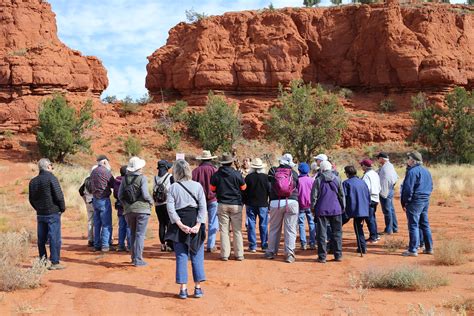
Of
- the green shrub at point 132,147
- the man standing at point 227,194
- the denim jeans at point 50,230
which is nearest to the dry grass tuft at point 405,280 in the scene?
the man standing at point 227,194

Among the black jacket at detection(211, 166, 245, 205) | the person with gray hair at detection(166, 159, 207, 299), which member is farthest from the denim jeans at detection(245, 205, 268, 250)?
the person with gray hair at detection(166, 159, 207, 299)

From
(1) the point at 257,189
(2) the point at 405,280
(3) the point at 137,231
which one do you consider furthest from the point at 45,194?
(2) the point at 405,280

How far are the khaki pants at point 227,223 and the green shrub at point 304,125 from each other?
75.1 ft

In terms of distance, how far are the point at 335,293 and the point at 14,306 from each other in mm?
4357

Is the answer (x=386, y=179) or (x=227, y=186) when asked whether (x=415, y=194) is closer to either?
(x=386, y=179)

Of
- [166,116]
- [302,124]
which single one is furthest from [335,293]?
[166,116]

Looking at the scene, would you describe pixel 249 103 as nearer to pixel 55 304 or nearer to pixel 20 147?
pixel 20 147

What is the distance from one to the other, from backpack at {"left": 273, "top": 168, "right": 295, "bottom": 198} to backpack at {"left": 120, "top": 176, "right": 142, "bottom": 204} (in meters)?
2.54

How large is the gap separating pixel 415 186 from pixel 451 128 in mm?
28776

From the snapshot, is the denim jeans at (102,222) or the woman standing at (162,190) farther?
the denim jeans at (102,222)

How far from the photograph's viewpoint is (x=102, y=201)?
10023 millimetres

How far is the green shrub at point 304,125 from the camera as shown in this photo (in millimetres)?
31750

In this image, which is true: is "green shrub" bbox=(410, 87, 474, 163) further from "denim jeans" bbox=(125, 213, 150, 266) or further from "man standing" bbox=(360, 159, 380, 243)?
"denim jeans" bbox=(125, 213, 150, 266)

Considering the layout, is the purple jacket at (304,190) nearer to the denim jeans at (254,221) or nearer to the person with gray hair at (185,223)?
the denim jeans at (254,221)
